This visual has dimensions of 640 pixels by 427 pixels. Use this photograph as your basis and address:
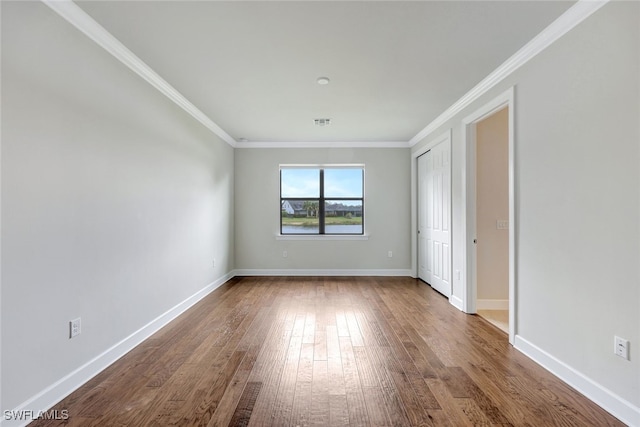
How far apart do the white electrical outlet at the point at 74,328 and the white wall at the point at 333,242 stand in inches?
148

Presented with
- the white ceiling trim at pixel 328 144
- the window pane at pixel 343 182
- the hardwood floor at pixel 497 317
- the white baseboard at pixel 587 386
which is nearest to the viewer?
the white baseboard at pixel 587 386

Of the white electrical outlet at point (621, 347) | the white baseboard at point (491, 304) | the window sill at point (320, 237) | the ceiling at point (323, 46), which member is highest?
the ceiling at point (323, 46)

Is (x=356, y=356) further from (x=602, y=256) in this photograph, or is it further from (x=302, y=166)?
(x=302, y=166)

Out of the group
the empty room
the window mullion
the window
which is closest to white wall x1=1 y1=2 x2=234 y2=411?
the empty room

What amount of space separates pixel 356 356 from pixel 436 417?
0.85 meters

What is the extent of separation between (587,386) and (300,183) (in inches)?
187

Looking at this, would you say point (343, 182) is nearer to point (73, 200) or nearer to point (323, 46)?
point (323, 46)

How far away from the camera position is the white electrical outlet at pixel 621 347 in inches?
69.6

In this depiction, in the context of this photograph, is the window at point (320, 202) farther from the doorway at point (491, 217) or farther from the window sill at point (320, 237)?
the doorway at point (491, 217)

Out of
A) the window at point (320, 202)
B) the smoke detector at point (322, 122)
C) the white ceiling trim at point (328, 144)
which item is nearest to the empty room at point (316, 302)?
the smoke detector at point (322, 122)

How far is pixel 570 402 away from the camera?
1.93 metres

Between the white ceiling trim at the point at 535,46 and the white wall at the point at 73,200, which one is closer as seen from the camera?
the white wall at the point at 73,200
